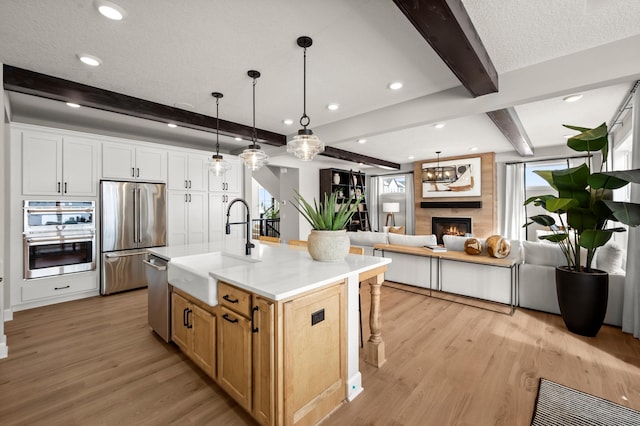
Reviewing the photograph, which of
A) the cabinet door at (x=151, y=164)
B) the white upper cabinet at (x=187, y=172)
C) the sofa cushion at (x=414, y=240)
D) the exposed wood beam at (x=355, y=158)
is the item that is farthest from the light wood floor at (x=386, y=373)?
the exposed wood beam at (x=355, y=158)

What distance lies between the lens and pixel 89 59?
7.63ft

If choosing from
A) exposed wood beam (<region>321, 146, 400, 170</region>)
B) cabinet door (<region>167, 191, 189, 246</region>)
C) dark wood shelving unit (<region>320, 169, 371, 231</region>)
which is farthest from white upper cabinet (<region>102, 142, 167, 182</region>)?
dark wood shelving unit (<region>320, 169, 371, 231</region>)

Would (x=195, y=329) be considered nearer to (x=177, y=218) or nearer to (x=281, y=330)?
(x=281, y=330)

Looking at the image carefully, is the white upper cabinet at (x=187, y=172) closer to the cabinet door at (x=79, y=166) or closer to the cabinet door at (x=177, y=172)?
the cabinet door at (x=177, y=172)

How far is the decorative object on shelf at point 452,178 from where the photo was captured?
679 cm

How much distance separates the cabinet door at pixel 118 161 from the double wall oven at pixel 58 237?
1.64 ft

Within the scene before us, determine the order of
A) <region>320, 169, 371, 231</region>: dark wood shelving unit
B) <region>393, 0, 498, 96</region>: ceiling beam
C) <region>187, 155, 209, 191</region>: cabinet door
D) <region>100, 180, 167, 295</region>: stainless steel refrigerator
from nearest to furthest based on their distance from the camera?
<region>393, 0, 498, 96</region>: ceiling beam, <region>100, 180, 167, 295</region>: stainless steel refrigerator, <region>187, 155, 209, 191</region>: cabinet door, <region>320, 169, 371, 231</region>: dark wood shelving unit

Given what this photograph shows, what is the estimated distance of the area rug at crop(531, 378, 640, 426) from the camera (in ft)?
5.41

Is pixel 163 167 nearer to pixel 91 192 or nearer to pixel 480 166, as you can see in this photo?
pixel 91 192

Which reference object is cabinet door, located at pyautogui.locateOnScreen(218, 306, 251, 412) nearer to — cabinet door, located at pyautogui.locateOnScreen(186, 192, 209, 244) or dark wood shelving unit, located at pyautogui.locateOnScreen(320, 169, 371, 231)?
cabinet door, located at pyautogui.locateOnScreen(186, 192, 209, 244)

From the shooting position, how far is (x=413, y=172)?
8125 millimetres

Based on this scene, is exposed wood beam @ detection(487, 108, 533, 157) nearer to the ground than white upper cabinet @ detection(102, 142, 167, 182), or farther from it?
farther from it

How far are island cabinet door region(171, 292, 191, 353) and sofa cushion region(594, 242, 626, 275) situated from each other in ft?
13.6

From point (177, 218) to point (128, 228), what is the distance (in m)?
0.74
